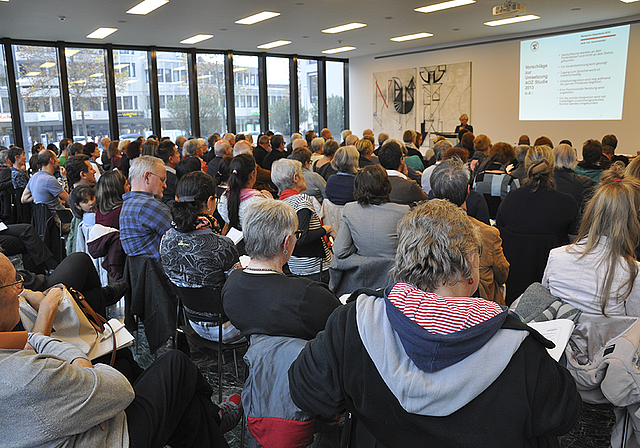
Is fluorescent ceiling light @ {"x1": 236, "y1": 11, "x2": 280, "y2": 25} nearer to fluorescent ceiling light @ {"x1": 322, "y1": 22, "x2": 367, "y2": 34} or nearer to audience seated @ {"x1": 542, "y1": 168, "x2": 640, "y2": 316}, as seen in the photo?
fluorescent ceiling light @ {"x1": 322, "y1": 22, "x2": 367, "y2": 34}

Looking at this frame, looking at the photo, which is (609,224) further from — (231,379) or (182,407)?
(231,379)

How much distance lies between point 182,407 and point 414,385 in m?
1.26

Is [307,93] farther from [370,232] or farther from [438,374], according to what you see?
[438,374]

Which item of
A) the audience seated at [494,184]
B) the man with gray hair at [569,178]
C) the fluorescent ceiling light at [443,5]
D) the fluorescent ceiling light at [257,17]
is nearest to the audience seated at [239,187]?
the audience seated at [494,184]

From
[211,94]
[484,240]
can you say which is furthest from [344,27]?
[484,240]

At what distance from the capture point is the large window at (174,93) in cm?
1180

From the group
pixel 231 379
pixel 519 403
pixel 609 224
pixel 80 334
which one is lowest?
pixel 231 379

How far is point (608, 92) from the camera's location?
10.0 metres

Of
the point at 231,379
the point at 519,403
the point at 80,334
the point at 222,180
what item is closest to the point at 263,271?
the point at 80,334

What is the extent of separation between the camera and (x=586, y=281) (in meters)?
2.28

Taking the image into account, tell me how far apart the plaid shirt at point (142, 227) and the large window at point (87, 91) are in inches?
347

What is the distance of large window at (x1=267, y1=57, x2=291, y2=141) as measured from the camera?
1346 cm

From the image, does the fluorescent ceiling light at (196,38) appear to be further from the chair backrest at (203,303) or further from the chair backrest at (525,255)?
the chair backrest at (203,303)

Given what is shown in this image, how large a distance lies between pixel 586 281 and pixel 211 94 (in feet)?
38.2
